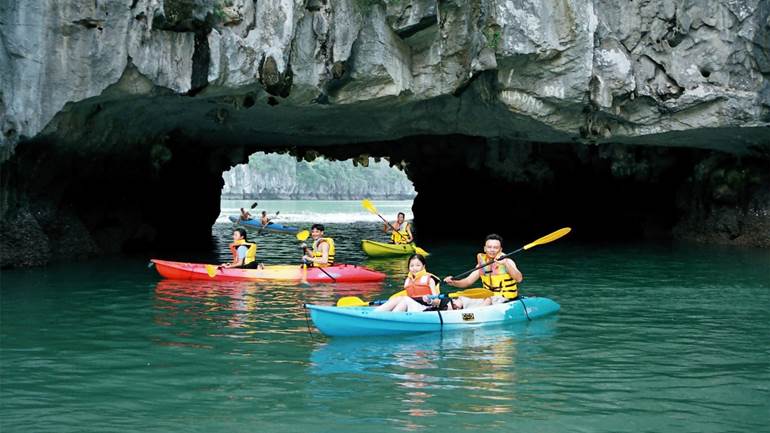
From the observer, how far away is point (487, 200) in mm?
32719

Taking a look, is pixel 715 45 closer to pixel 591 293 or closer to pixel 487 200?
pixel 591 293

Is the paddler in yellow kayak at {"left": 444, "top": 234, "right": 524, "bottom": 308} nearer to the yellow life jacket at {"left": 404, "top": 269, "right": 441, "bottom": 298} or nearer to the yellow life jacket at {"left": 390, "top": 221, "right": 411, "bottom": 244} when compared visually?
the yellow life jacket at {"left": 404, "top": 269, "right": 441, "bottom": 298}

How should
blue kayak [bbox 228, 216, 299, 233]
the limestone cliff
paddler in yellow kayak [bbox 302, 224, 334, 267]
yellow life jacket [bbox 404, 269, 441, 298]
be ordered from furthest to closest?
blue kayak [bbox 228, 216, 299, 233] → paddler in yellow kayak [bbox 302, 224, 334, 267] → the limestone cliff → yellow life jacket [bbox 404, 269, 441, 298]

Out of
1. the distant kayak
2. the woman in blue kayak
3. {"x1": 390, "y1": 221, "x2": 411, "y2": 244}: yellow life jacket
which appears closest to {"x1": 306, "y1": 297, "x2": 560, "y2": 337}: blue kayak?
the woman in blue kayak

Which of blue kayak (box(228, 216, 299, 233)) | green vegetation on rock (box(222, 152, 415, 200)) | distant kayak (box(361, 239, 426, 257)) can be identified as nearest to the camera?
distant kayak (box(361, 239, 426, 257))

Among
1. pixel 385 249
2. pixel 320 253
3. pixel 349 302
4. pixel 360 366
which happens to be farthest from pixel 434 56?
pixel 360 366

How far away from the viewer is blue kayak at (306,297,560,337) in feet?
30.2

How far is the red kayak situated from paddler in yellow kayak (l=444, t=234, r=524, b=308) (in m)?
4.41

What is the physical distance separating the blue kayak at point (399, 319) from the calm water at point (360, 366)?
0.55ft

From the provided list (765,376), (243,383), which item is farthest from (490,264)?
(243,383)

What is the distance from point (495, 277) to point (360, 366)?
3732 millimetres

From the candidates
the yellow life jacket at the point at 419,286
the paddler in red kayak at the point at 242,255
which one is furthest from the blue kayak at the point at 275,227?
the yellow life jacket at the point at 419,286

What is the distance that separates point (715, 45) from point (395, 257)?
9.51 meters

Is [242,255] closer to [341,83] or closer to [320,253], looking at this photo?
[320,253]
